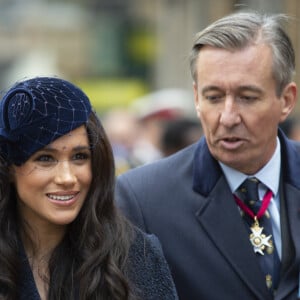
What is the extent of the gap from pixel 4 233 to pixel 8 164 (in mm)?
262

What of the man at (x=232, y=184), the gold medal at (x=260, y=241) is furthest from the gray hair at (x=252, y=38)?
the gold medal at (x=260, y=241)

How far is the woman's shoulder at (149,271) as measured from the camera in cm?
422

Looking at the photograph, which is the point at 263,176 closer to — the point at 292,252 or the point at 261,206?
the point at 261,206

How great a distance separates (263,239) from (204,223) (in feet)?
0.83

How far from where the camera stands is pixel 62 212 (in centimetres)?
411

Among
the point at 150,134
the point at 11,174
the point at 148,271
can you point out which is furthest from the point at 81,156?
the point at 150,134

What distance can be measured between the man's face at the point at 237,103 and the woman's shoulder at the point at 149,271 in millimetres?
502

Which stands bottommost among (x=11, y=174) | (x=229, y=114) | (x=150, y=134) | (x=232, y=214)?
(x=150, y=134)

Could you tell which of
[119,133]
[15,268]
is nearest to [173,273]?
[15,268]

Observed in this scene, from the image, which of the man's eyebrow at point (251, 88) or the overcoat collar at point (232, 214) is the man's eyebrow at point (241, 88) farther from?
the overcoat collar at point (232, 214)

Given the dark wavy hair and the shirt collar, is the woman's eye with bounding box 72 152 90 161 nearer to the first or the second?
the dark wavy hair

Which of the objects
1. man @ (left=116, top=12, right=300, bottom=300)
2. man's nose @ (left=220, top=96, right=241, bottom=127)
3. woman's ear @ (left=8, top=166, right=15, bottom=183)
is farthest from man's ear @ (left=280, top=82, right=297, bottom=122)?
woman's ear @ (left=8, top=166, right=15, bottom=183)

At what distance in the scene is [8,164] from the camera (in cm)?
411

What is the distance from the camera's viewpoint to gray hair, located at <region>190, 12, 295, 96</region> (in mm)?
4535
